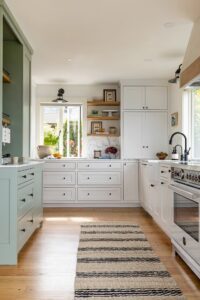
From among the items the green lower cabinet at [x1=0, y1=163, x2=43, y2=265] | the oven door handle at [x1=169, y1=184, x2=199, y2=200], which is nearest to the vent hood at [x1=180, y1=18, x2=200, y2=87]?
the oven door handle at [x1=169, y1=184, x2=199, y2=200]

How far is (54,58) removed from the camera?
4.32m

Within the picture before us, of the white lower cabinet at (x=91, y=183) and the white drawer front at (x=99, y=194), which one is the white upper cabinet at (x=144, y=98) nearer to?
the white lower cabinet at (x=91, y=183)

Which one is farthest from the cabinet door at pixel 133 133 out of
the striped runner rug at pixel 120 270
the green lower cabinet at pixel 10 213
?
the green lower cabinet at pixel 10 213

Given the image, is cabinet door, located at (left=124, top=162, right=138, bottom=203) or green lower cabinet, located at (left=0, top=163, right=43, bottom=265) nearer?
green lower cabinet, located at (left=0, top=163, right=43, bottom=265)

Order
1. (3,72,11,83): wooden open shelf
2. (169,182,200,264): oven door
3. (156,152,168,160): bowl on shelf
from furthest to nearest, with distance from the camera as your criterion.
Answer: (156,152,168,160): bowl on shelf < (3,72,11,83): wooden open shelf < (169,182,200,264): oven door

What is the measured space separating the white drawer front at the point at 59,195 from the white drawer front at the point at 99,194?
0.16 metres

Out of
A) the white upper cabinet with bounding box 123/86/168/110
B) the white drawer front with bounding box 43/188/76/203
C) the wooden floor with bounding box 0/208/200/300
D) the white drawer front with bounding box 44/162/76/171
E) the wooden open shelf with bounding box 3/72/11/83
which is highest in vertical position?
the white upper cabinet with bounding box 123/86/168/110

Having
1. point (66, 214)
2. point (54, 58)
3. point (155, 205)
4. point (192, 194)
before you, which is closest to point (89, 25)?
point (54, 58)

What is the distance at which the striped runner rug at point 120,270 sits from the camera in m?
2.04

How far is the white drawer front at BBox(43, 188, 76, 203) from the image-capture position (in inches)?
213

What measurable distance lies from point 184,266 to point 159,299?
2.23 feet

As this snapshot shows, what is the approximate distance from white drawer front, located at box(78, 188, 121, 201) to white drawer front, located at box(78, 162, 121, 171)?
38 centimetres

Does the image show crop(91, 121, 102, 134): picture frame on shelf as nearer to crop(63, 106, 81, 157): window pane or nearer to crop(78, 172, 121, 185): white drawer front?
crop(63, 106, 81, 157): window pane

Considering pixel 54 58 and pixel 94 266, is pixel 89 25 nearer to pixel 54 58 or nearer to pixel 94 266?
pixel 54 58
